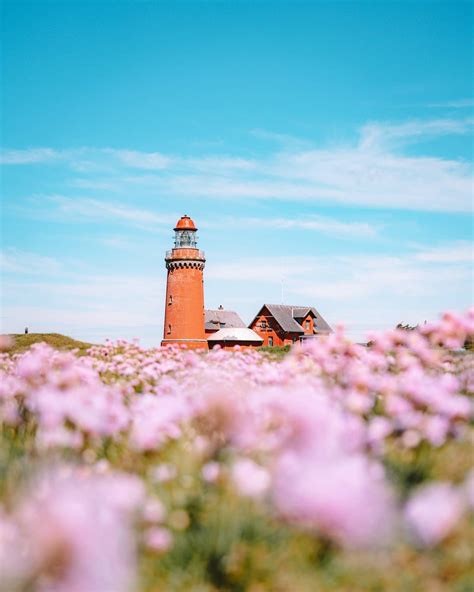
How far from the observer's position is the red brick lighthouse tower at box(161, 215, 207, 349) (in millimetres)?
47125

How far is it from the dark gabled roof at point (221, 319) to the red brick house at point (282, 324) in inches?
98.1

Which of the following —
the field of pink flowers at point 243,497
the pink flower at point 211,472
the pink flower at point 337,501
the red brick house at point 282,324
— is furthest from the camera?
the red brick house at point 282,324

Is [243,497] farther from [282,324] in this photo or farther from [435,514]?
[282,324]

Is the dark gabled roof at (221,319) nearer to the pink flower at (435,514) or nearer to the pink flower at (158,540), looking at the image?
the pink flower at (158,540)

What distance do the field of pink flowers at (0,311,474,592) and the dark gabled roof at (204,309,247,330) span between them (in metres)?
55.2

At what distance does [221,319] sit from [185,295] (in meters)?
15.5

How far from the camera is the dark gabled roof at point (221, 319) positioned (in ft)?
201

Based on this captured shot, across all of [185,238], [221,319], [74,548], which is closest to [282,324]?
Answer: [221,319]

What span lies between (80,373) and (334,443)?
4.26 metres

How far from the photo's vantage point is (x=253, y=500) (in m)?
3.78

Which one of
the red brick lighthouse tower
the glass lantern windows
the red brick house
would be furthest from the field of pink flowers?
the red brick house

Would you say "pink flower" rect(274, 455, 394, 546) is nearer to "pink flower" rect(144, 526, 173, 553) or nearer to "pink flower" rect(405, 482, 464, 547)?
"pink flower" rect(405, 482, 464, 547)

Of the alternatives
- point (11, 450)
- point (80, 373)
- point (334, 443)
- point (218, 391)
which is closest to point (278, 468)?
point (334, 443)

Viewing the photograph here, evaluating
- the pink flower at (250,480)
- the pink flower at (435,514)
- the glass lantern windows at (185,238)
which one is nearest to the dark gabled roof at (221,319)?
the glass lantern windows at (185,238)
